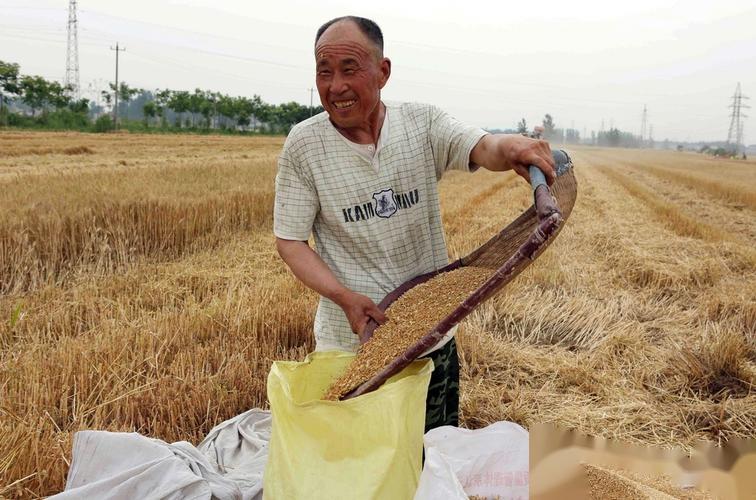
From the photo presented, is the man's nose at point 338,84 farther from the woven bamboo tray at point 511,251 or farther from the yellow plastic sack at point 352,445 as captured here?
the yellow plastic sack at point 352,445

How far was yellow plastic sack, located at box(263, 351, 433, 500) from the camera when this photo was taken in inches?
59.3

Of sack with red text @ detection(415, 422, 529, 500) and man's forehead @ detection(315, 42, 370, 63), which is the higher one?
man's forehead @ detection(315, 42, 370, 63)

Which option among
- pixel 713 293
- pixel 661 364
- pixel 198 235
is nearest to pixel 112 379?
pixel 661 364

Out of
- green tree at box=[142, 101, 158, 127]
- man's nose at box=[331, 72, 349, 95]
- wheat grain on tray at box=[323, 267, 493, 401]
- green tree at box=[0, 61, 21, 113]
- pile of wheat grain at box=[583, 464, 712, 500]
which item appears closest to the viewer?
pile of wheat grain at box=[583, 464, 712, 500]

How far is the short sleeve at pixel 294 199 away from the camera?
1.89 metres

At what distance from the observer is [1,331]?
3727 mm

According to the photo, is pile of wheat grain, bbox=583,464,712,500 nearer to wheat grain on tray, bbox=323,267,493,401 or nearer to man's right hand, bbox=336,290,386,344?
wheat grain on tray, bbox=323,267,493,401

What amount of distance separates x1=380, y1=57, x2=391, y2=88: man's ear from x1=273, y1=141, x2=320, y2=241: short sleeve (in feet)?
1.20

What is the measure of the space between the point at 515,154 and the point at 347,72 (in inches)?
21.2

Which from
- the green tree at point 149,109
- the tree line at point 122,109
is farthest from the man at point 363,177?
the green tree at point 149,109

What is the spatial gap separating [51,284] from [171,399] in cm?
284

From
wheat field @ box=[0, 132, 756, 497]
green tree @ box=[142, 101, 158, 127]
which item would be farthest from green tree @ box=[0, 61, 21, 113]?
wheat field @ box=[0, 132, 756, 497]

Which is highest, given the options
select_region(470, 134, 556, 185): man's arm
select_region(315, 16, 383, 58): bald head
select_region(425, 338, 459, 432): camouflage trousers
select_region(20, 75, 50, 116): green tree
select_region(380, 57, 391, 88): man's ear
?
select_region(20, 75, 50, 116): green tree

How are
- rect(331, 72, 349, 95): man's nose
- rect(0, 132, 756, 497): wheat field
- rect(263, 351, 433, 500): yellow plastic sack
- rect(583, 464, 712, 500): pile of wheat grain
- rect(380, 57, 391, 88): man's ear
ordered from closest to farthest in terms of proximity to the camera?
rect(583, 464, 712, 500): pile of wheat grain → rect(263, 351, 433, 500): yellow plastic sack → rect(331, 72, 349, 95): man's nose → rect(380, 57, 391, 88): man's ear → rect(0, 132, 756, 497): wheat field
